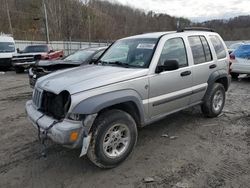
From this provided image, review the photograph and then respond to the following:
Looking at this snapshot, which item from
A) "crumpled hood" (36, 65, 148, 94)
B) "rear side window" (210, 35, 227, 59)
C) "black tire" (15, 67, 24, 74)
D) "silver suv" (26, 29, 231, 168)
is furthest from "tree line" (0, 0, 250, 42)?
"crumpled hood" (36, 65, 148, 94)

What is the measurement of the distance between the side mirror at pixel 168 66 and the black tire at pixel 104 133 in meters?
0.97

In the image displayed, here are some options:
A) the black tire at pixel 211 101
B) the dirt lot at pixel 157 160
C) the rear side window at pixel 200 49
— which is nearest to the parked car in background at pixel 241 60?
the black tire at pixel 211 101

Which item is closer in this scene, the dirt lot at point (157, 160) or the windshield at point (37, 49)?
the dirt lot at point (157, 160)

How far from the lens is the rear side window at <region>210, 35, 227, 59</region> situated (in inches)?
229

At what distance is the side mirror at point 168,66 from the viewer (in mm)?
4258

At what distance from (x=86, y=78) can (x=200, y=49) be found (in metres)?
2.63

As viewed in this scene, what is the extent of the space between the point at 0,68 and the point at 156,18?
76230mm

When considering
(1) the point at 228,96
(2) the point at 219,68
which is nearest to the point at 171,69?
(2) the point at 219,68

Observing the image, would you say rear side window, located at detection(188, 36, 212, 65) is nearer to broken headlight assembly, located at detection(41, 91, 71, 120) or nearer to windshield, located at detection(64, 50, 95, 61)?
broken headlight assembly, located at detection(41, 91, 71, 120)

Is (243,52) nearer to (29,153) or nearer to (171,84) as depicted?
(171,84)

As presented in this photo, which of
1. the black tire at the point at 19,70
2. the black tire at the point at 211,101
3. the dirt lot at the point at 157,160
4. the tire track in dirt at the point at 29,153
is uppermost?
the black tire at the point at 211,101

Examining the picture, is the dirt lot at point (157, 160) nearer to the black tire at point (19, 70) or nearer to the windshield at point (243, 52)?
the windshield at point (243, 52)

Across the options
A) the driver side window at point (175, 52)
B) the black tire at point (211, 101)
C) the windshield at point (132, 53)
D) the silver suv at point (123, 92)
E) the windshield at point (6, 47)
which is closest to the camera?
the silver suv at point (123, 92)

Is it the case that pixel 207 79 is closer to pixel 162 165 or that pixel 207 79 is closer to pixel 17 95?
pixel 162 165
